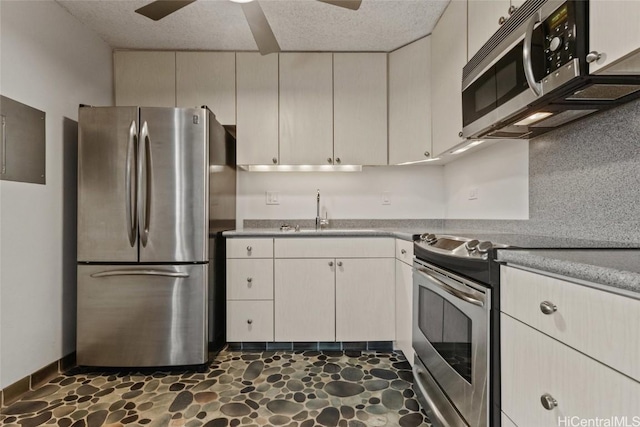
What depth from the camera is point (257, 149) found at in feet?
8.54

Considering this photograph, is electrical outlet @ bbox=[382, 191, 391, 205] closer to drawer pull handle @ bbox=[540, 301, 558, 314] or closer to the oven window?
the oven window

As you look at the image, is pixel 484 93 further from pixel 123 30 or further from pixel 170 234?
pixel 123 30

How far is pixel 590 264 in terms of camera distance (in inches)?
27.2

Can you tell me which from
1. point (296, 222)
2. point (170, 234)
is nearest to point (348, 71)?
point (296, 222)

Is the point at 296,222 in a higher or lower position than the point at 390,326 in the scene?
higher

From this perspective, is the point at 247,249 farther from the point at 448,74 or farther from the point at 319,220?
the point at 448,74

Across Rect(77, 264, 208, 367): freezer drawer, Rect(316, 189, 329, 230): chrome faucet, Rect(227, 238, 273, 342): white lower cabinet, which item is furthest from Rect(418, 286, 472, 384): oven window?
Rect(77, 264, 208, 367): freezer drawer

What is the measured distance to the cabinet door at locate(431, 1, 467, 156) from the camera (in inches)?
73.6

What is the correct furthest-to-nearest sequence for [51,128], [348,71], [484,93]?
[348,71] < [51,128] < [484,93]

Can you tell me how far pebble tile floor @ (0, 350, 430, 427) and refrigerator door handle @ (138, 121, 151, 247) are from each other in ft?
2.82

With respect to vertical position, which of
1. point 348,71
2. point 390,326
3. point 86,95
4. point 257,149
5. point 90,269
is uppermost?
point 348,71

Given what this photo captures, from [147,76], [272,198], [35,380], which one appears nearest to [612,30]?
[272,198]

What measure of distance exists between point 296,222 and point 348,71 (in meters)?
1.33

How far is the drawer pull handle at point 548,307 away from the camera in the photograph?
77 cm
